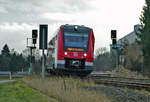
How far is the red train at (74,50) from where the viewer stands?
18.8m

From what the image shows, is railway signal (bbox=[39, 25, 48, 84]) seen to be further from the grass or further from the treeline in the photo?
the treeline

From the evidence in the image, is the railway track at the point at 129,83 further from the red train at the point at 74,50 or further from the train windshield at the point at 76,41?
the train windshield at the point at 76,41

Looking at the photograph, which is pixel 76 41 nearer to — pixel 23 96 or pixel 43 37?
pixel 43 37

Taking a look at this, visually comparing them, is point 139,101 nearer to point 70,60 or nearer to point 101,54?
point 70,60

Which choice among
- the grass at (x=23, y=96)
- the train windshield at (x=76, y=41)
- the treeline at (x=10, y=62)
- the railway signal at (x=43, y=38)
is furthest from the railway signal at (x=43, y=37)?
the treeline at (x=10, y=62)

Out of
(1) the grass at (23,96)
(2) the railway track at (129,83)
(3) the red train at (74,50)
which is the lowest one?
(1) the grass at (23,96)

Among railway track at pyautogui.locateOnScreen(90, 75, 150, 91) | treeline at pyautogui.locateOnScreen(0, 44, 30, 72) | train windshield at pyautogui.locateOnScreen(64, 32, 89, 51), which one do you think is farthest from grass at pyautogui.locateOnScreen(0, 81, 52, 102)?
treeline at pyautogui.locateOnScreen(0, 44, 30, 72)

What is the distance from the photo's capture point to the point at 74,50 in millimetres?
19016

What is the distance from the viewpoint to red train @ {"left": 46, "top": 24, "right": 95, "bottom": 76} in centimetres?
1875

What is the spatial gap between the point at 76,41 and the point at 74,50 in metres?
0.77

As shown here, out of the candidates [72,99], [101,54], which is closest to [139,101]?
[72,99]

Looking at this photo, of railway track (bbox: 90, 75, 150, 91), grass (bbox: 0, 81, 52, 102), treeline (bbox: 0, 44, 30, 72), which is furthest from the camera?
treeline (bbox: 0, 44, 30, 72)

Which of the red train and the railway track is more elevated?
the red train

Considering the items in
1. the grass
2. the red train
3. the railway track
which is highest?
the red train
